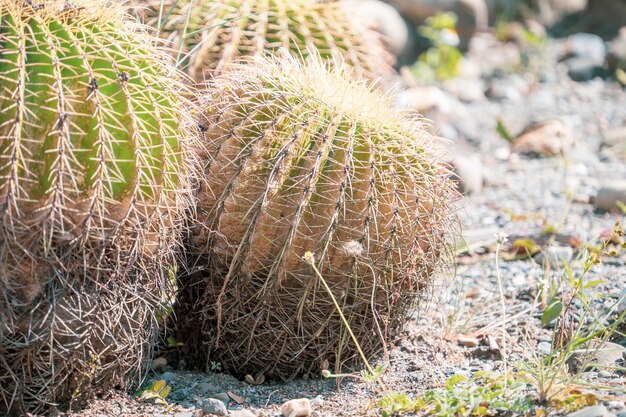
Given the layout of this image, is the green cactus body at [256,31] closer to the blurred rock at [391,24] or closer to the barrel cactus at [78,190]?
the barrel cactus at [78,190]

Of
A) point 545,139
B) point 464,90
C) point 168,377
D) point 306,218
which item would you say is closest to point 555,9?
point 464,90

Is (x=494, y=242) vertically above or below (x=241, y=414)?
below

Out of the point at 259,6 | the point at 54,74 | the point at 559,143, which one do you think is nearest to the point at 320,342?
the point at 54,74

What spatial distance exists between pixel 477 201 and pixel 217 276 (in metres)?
2.95

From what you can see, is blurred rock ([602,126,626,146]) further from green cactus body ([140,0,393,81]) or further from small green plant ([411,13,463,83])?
green cactus body ([140,0,393,81])

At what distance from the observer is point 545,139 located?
6570mm

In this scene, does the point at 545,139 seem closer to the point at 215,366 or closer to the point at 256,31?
the point at 256,31

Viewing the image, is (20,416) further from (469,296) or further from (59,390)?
(469,296)

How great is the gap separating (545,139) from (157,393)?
4359mm

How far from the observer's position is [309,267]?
2.91m

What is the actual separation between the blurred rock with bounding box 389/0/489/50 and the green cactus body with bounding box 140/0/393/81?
4.70 meters

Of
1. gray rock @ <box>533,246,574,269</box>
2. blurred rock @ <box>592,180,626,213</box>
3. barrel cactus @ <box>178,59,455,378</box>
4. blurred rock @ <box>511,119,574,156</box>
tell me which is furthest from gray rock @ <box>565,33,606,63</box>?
barrel cactus @ <box>178,59,455,378</box>

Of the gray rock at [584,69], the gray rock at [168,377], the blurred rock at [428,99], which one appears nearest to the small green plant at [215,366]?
the gray rock at [168,377]

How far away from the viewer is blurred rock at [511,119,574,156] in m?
6.53
